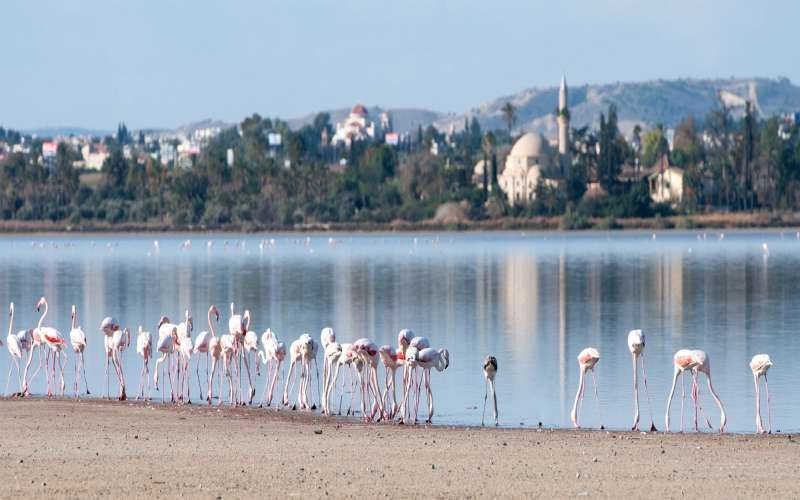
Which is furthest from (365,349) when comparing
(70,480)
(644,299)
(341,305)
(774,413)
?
(644,299)

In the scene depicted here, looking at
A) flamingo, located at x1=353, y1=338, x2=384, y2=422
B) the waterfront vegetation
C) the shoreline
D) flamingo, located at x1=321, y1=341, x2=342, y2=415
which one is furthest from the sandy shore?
the waterfront vegetation

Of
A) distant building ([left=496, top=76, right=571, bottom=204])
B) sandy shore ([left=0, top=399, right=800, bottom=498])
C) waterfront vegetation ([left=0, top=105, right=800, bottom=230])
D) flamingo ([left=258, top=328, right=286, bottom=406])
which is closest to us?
sandy shore ([left=0, top=399, right=800, bottom=498])

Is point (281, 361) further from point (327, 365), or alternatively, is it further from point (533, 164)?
point (533, 164)

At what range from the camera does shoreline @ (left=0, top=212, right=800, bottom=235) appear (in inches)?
6275

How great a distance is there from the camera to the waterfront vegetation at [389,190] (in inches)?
6467

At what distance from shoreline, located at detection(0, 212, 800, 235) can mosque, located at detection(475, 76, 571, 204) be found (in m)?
7.83

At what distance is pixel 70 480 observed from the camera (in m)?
15.4

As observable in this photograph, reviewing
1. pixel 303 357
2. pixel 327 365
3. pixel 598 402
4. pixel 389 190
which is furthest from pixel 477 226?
pixel 303 357

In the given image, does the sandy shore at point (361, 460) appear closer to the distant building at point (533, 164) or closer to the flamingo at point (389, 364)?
the flamingo at point (389, 364)

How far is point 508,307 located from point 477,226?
123151mm

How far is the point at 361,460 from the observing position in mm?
17016

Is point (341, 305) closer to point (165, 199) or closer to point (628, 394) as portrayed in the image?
point (628, 394)

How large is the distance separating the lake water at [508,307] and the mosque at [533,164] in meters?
79.2

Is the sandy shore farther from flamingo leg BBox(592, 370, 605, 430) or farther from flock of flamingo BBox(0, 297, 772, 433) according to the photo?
flamingo leg BBox(592, 370, 605, 430)
